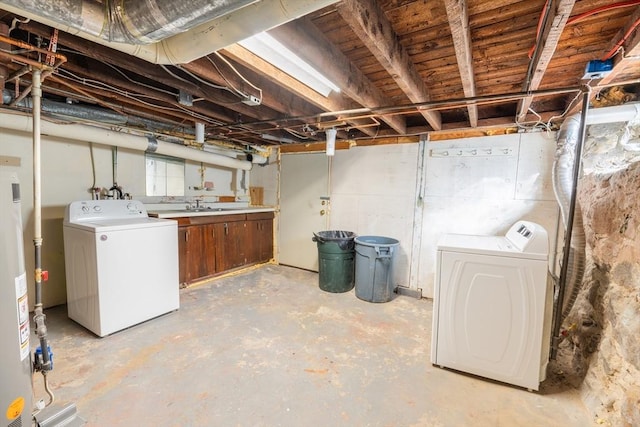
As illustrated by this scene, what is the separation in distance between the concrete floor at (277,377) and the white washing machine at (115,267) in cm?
16

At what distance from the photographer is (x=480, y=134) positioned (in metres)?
3.00

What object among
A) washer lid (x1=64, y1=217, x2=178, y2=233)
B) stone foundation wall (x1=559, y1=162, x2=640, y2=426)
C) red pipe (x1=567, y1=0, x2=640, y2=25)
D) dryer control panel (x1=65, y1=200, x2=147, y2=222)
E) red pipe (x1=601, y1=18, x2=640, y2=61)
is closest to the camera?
red pipe (x1=567, y1=0, x2=640, y2=25)

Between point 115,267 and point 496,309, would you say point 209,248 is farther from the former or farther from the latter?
point 496,309

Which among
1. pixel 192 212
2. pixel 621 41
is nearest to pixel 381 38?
pixel 621 41

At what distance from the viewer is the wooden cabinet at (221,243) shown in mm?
3365

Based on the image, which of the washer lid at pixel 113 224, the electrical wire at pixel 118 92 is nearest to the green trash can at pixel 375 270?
the washer lid at pixel 113 224

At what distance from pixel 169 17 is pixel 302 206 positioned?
338 cm

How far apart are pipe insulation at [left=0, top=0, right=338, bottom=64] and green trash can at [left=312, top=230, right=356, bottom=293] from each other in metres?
2.54

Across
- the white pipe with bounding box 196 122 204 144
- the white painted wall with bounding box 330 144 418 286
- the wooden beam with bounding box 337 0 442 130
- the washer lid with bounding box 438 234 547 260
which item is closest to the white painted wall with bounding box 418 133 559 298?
the white painted wall with bounding box 330 144 418 286

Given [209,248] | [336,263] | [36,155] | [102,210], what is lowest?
[336,263]

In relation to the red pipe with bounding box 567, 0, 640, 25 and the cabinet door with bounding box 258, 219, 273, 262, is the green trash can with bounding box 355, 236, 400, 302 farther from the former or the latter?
the red pipe with bounding box 567, 0, 640, 25

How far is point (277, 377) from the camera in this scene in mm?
1863

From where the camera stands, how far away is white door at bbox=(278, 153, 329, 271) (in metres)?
4.11

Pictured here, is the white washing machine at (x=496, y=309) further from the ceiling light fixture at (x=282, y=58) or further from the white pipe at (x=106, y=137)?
the white pipe at (x=106, y=137)
